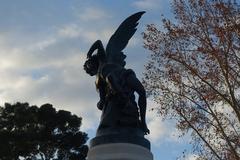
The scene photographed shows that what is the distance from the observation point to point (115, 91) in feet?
33.6

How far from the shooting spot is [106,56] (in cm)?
1113

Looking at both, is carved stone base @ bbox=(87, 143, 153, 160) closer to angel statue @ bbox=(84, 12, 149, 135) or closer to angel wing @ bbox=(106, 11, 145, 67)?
angel statue @ bbox=(84, 12, 149, 135)

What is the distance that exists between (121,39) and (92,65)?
3.16ft

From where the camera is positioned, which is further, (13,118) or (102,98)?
(13,118)

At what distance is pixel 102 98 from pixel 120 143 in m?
1.59

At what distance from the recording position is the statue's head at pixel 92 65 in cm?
1118

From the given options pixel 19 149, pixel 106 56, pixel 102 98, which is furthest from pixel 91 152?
pixel 19 149

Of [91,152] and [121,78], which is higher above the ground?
[121,78]

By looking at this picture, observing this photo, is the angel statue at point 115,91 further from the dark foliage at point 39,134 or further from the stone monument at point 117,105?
the dark foliage at point 39,134

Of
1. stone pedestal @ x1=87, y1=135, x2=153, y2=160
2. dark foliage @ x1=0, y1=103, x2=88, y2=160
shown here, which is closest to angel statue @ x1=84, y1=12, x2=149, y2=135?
stone pedestal @ x1=87, y1=135, x2=153, y2=160

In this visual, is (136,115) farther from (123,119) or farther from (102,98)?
(102,98)

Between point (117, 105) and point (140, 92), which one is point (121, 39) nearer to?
point (140, 92)

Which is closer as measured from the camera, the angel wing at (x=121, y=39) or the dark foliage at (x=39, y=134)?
the angel wing at (x=121, y=39)

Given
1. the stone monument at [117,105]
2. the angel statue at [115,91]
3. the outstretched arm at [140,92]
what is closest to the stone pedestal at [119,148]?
the stone monument at [117,105]
